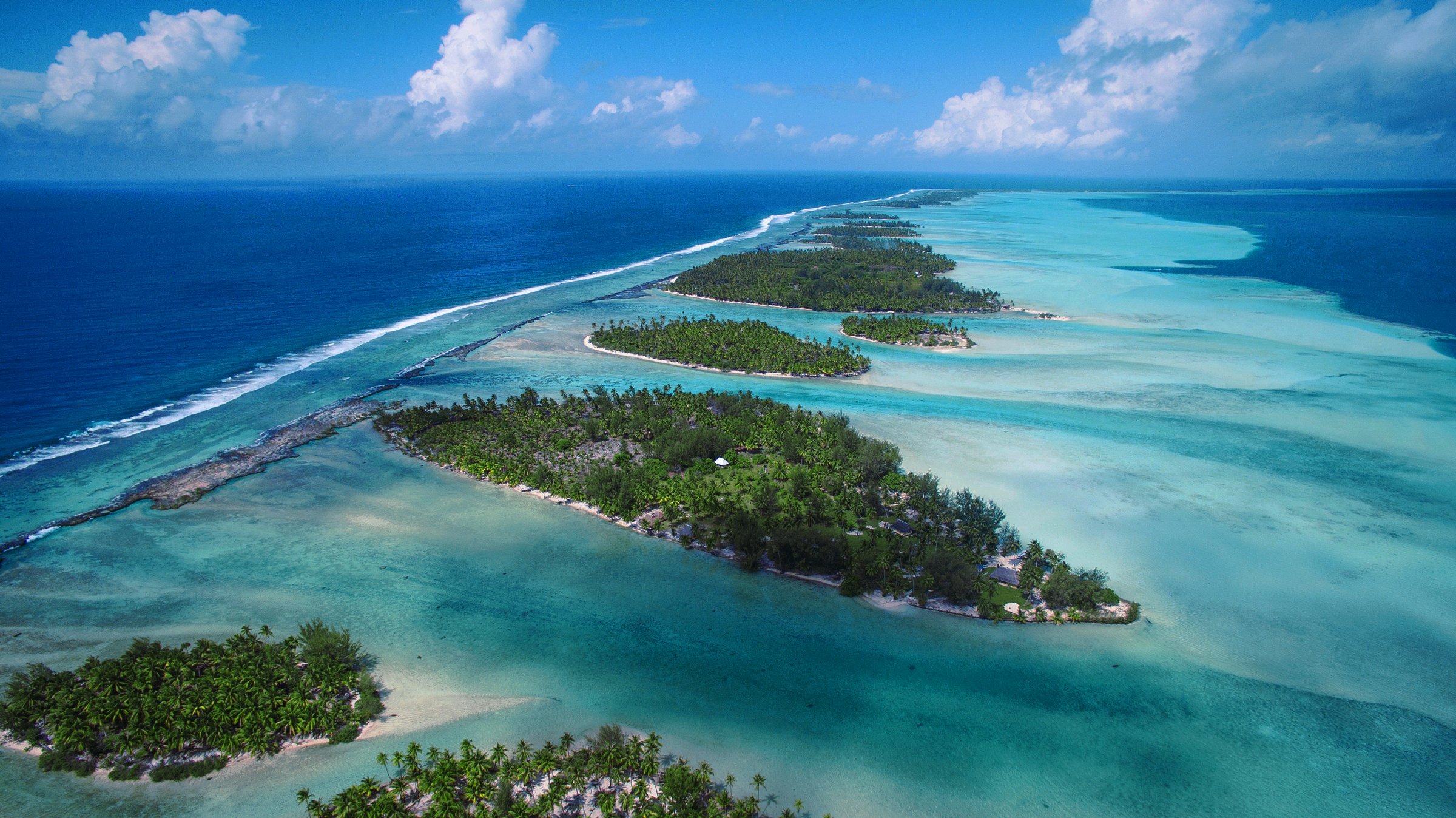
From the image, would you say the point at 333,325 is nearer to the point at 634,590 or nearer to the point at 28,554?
the point at 28,554

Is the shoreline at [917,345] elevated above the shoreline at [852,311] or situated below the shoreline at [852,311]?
below

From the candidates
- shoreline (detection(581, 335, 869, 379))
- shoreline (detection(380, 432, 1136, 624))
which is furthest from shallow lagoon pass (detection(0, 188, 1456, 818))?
shoreline (detection(581, 335, 869, 379))

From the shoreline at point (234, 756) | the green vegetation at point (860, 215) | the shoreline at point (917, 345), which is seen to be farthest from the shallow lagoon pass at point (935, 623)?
the green vegetation at point (860, 215)

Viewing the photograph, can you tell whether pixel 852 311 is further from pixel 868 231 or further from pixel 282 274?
pixel 282 274

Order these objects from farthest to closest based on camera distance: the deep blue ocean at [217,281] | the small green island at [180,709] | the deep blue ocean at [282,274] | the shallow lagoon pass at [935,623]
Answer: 1. the deep blue ocean at [282,274]
2. the deep blue ocean at [217,281]
3. the shallow lagoon pass at [935,623]
4. the small green island at [180,709]

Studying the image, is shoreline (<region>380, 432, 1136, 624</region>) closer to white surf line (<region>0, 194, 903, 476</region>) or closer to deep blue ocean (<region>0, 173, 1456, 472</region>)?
white surf line (<region>0, 194, 903, 476</region>)

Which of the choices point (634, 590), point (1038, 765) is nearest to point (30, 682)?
point (634, 590)

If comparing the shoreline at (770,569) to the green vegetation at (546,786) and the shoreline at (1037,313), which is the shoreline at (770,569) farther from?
the shoreline at (1037,313)
